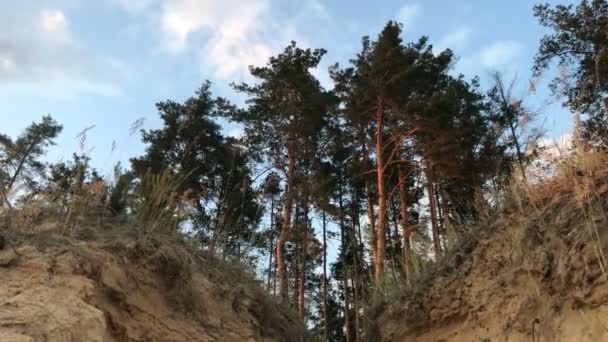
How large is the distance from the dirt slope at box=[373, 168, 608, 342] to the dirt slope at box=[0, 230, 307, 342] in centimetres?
182

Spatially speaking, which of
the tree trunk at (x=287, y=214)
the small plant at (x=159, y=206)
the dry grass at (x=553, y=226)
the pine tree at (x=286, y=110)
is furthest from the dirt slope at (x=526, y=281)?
the pine tree at (x=286, y=110)

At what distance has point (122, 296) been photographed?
4418 mm

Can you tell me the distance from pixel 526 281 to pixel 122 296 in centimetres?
381

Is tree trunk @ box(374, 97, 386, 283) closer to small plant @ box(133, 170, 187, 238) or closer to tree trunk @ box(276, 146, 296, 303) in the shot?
tree trunk @ box(276, 146, 296, 303)

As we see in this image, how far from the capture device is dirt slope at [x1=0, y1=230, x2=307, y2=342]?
350cm

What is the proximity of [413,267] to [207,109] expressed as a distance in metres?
18.7

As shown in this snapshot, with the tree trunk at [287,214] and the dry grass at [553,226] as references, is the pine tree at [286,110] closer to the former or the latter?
the tree trunk at [287,214]

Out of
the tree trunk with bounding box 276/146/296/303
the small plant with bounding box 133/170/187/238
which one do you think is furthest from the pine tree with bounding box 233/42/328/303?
the small plant with bounding box 133/170/187/238

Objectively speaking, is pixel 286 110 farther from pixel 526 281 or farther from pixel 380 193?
pixel 526 281

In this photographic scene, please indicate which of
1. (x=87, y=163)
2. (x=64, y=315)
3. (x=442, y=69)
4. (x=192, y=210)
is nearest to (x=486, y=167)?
(x=442, y=69)

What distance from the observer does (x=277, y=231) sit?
2441 centimetres

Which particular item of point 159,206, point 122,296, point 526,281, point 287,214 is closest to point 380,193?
point 287,214

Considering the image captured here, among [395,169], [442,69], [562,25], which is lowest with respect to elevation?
[395,169]

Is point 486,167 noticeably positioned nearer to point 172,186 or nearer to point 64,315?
point 172,186
